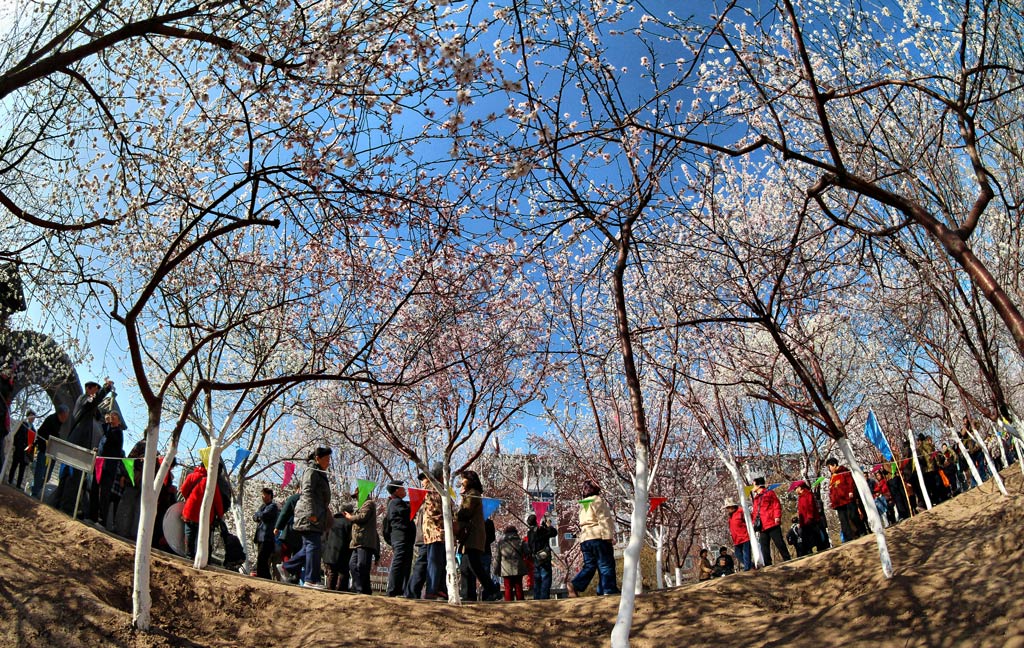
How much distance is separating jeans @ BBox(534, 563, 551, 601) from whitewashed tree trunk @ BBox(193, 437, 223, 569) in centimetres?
512

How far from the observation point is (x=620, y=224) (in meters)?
6.78

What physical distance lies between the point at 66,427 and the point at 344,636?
6389 millimetres

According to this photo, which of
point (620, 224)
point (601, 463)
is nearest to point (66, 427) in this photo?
point (620, 224)

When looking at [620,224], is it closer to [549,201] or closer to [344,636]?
[549,201]

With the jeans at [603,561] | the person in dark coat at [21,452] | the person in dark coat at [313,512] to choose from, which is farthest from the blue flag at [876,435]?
the person in dark coat at [21,452]

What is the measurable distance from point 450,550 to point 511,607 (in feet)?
3.66

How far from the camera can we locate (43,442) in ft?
31.3

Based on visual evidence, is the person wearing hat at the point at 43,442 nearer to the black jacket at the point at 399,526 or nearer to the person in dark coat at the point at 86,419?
the person in dark coat at the point at 86,419

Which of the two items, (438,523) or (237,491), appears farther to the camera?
(237,491)

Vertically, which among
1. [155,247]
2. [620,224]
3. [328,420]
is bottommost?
[620,224]

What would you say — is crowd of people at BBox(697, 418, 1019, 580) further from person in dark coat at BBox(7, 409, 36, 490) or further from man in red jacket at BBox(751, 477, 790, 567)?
person in dark coat at BBox(7, 409, 36, 490)

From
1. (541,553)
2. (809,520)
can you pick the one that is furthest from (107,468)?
(809,520)

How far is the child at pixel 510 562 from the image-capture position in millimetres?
9625

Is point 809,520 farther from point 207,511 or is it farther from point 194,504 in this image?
point 194,504
